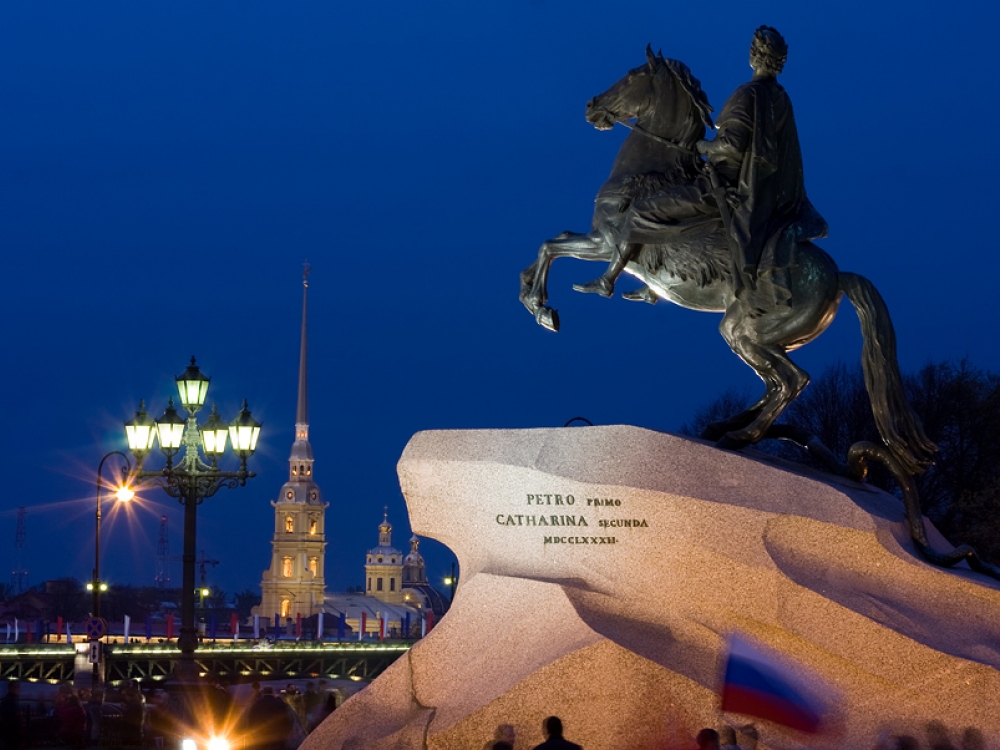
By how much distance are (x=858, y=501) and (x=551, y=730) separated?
3342 mm

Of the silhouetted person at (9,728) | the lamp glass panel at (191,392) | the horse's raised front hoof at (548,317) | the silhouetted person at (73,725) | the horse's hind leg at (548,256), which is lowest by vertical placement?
the silhouetted person at (9,728)

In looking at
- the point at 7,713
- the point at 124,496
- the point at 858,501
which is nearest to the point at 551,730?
the point at 858,501

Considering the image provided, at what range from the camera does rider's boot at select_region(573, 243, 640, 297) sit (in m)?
12.2

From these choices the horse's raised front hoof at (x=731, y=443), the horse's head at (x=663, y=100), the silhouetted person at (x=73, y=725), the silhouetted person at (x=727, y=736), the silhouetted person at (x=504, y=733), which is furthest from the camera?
the silhouetted person at (x=73, y=725)

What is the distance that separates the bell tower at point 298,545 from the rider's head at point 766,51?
14119 cm

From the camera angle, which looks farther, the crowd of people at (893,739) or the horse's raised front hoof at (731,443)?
the horse's raised front hoof at (731,443)

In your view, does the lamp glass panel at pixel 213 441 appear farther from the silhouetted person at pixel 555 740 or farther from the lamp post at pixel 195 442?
the silhouetted person at pixel 555 740

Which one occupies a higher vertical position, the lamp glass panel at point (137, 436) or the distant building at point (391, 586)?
the distant building at point (391, 586)

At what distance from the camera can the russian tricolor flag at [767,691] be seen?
397 inches

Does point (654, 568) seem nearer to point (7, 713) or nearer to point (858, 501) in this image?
point (858, 501)

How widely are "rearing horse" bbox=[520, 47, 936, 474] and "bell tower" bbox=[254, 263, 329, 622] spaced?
141 m

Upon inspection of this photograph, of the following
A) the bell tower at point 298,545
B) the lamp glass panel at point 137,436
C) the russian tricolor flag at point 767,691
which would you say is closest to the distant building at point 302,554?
the bell tower at point 298,545

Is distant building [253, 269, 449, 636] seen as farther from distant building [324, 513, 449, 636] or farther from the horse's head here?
the horse's head

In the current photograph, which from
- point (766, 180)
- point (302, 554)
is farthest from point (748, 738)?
point (302, 554)
